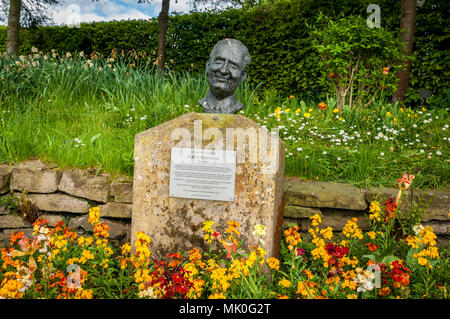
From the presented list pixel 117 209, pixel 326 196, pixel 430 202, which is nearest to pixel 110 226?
pixel 117 209

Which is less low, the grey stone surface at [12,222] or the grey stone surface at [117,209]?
the grey stone surface at [117,209]

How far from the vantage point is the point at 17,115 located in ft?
11.9

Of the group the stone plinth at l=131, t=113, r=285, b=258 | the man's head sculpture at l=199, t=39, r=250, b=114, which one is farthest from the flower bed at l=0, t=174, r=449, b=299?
the man's head sculpture at l=199, t=39, r=250, b=114

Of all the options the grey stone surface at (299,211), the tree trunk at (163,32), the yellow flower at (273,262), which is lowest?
the yellow flower at (273,262)

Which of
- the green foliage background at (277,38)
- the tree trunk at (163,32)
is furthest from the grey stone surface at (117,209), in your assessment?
the tree trunk at (163,32)

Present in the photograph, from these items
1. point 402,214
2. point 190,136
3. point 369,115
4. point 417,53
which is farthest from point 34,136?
point 417,53

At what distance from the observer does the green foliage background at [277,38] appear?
539cm

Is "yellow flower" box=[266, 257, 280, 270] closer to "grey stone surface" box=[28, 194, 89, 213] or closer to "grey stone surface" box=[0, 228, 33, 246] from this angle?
"grey stone surface" box=[28, 194, 89, 213]

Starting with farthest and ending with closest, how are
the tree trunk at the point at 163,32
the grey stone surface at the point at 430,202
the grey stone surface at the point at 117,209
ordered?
the tree trunk at the point at 163,32
the grey stone surface at the point at 117,209
the grey stone surface at the point at 430,202

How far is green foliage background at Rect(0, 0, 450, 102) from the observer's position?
5387 mm

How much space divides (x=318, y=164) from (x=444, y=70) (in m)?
3.81

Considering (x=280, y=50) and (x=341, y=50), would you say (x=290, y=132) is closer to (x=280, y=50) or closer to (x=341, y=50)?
(x=341, y=50)

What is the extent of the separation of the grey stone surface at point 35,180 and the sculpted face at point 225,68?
1.63m

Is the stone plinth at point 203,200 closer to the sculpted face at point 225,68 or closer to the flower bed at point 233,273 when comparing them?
the flower bed at point 233,273
